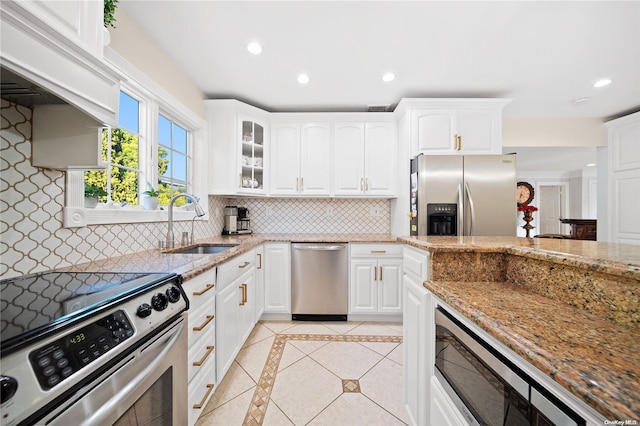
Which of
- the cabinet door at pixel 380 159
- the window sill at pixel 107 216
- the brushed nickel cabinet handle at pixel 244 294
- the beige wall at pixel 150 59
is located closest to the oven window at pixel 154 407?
the window sill at pixel 107 216

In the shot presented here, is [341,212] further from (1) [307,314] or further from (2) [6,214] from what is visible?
(2) [6,214]

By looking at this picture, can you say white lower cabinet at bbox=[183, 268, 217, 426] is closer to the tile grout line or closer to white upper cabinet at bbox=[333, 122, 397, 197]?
the tile grout line

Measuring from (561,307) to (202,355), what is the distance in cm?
166

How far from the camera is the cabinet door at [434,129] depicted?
2684 millimetres

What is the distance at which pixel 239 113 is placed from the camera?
2799mm

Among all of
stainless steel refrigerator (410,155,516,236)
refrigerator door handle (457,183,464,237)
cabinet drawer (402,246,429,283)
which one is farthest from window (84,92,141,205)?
refrigerator door handle (457,183,464,237)

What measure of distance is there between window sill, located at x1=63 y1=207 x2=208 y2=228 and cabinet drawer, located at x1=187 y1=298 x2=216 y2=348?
2.52ft

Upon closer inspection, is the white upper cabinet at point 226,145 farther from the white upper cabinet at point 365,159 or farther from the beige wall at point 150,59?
the white upper cabinet at point 365,159

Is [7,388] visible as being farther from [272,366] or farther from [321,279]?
[321,279]

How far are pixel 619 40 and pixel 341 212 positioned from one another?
285 cm

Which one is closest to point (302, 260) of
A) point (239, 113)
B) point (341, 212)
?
point (341, 212)

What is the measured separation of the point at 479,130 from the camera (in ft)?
8.84

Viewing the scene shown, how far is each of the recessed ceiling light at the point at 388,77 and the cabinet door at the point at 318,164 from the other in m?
0.86

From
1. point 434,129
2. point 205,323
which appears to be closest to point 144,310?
point 205,323
